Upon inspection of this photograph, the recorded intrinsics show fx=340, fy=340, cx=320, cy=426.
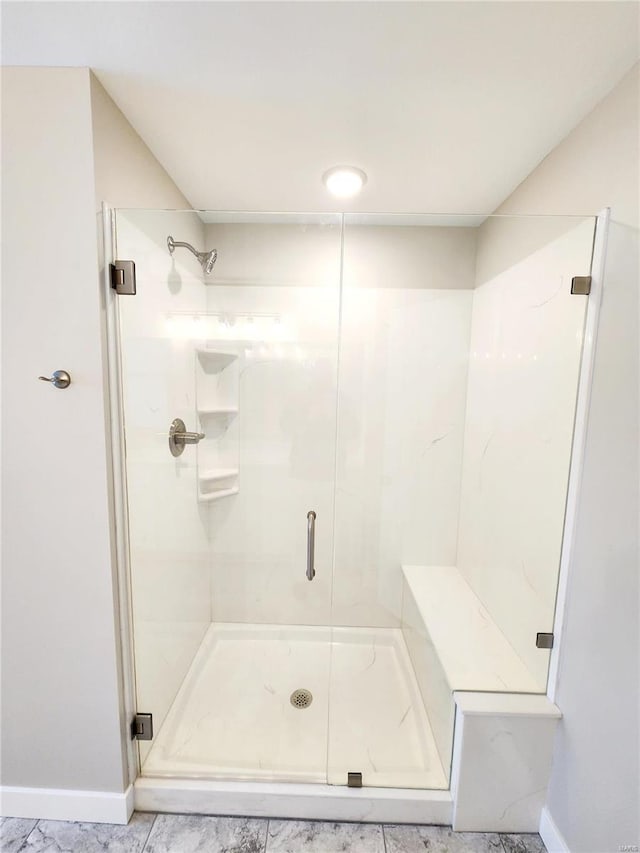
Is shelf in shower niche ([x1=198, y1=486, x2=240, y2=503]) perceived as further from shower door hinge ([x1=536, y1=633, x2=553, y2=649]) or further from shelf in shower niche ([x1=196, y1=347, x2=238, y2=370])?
shower door hinge ([x1=536, y1=633, x2=553, y2=649])

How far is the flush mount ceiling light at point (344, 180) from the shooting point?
141 centimetres

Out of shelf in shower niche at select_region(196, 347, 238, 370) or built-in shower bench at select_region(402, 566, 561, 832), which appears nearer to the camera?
built-in shower bench at select_region(402, 566, 561, 832)

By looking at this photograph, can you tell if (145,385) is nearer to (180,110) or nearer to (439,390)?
(180,110)

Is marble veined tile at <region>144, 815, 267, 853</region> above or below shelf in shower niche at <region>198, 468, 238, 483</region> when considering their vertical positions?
below

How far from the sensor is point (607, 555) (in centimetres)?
102

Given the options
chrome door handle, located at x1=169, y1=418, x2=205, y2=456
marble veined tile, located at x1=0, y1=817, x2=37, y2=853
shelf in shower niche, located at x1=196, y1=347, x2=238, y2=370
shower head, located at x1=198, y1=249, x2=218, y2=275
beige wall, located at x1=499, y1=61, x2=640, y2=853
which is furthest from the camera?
shelf in shower niche, located at x1=196, y1=347, x2=238, y2=370

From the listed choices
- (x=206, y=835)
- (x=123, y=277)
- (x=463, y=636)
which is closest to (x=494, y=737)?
(x=463, y=636)

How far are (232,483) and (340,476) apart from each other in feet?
2.07

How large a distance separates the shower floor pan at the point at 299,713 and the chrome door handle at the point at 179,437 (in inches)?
46.9

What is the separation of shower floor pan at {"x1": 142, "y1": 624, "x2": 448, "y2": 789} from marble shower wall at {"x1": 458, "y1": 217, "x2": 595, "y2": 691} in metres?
0.63

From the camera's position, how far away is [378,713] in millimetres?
1608

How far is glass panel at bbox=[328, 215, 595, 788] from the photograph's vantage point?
1.28 m

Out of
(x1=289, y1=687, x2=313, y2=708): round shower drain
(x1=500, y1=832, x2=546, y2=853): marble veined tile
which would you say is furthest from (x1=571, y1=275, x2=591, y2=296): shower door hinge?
(x1=289, y1=687, x2=313, y2=708): round shower drain

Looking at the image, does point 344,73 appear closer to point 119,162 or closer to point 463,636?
point 119,162
